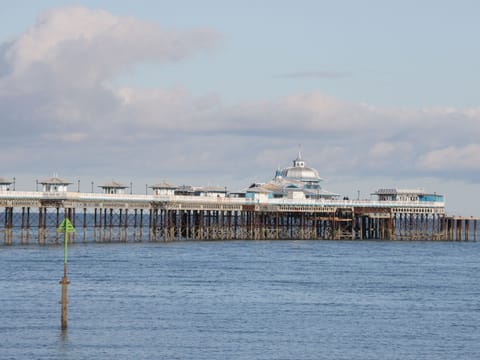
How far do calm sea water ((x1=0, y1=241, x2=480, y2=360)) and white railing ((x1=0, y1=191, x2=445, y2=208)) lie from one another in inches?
283

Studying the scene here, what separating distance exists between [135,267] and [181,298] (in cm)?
2339

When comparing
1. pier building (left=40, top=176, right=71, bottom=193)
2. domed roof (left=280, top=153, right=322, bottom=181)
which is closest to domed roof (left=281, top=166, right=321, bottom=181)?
domed roof (left=280, top=153, right=322, bottom=181)

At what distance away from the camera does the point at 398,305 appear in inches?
3044

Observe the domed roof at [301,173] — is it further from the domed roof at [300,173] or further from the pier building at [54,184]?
the pier building at [54,184]

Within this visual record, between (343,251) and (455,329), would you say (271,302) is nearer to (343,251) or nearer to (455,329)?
(455,329)

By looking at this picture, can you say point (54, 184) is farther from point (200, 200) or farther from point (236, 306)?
point (236, 306)

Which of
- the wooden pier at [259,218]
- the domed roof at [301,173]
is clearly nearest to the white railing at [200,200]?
the wooden pier at [259,218]

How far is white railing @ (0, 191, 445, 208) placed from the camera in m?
125

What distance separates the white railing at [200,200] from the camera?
4933 inches

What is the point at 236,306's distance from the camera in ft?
245

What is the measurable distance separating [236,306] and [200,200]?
71271mm

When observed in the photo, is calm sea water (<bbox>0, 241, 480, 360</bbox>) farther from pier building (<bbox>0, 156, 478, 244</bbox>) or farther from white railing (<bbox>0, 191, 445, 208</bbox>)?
pier building (<bbox>0, 156, 478, 244</bbox>)

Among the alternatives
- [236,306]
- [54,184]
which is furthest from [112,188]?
[236,306]

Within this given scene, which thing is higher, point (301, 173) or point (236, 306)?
point (301, 173)
